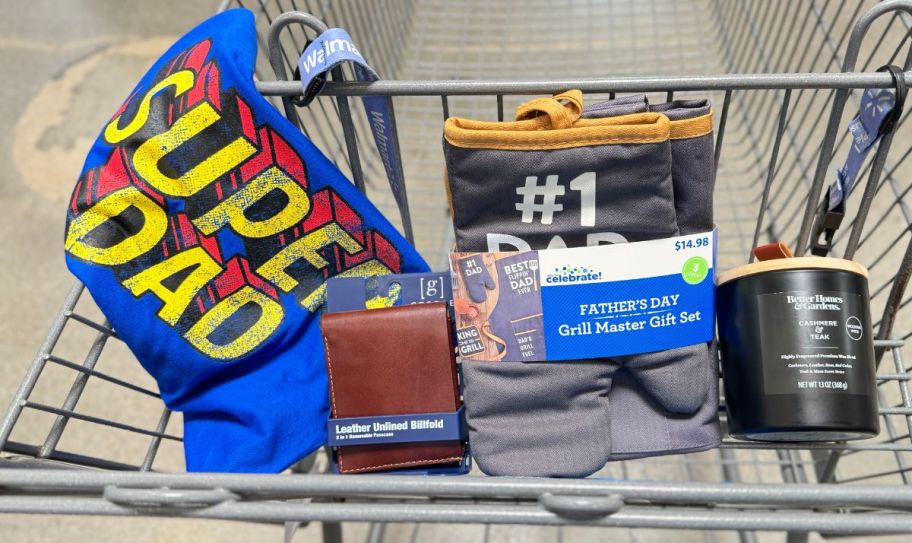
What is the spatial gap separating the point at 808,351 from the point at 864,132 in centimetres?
21

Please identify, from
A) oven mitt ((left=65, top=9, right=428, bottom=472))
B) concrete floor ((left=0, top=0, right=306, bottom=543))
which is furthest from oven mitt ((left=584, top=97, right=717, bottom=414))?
concrete floor ((left=0, top=0, right=306, bottom=543))

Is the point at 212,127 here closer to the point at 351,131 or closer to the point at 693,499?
the point at 351,131

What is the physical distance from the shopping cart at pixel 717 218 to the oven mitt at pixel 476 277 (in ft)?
0.48

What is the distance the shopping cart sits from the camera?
0.47 m

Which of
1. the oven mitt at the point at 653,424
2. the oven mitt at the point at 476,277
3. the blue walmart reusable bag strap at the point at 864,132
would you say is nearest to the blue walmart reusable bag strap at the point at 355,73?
the oven mitt at the point at 476,277

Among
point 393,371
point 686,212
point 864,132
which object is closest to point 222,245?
point 393,371

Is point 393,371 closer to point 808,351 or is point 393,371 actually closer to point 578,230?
point 578,230

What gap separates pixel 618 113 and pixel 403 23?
0.67 meters

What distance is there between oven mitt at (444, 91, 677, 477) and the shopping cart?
0.16ft

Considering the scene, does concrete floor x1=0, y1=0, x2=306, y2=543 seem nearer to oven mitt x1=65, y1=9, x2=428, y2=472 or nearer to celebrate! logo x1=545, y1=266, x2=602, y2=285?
oven mitt x1=65, y1=9, x2=428, y2=472

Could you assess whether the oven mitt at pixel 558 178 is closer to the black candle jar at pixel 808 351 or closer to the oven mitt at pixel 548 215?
the oven mitt at pixel 548 215

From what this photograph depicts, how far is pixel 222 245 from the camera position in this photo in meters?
0.65

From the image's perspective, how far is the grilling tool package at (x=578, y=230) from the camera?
0.57 m

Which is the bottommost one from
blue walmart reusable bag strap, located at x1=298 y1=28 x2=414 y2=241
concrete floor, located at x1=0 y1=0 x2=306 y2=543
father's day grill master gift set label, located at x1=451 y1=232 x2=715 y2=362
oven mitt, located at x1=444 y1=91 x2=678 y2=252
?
father's day grill master gift set label, located at x1=451 y1=232 x2=715 y2=362
